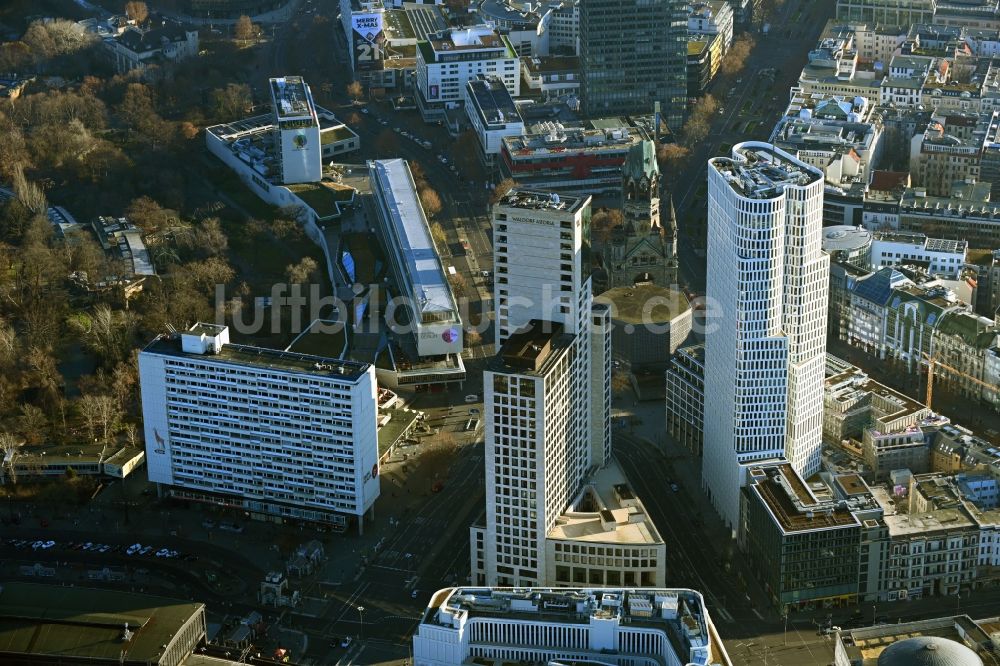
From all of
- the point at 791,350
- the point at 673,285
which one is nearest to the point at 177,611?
the point at 791,350

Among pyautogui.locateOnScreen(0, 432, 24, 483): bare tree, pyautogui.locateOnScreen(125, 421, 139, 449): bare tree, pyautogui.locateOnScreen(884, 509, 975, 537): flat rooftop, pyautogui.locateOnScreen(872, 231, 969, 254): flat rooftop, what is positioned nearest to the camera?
pyautogui.locateOnScreen(884, 509, 975, 537): flat rooftop

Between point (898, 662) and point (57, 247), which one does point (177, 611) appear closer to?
point (898, 662)

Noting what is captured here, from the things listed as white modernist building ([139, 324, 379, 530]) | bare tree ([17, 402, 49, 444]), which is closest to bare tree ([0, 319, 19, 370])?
bare tree ([17, 402, 49, 444])

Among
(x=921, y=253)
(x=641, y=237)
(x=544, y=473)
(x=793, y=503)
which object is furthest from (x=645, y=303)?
(x=544, y=473)

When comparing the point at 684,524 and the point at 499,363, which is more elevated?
the point at 499,363

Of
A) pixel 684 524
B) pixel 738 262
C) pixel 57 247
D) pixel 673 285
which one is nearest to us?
pixel 738 262

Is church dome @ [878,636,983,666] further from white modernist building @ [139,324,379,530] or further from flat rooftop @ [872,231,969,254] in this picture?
flat rooftop @ [872,231,969,254]

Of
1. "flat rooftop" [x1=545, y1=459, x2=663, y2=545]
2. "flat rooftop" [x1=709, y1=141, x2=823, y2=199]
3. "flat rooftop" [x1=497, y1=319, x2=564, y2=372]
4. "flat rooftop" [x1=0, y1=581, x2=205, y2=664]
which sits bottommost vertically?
"flat rooftop" [x1=0, y1=581, x2=205, y2=664]

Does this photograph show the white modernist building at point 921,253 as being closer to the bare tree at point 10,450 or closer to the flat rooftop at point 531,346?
the flat rooftop at point 531,346
